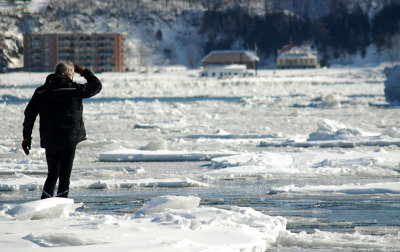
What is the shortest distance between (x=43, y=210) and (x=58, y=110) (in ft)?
2.75

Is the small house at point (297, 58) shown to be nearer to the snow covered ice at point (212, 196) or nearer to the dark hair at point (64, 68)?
the snow covered ice at point (212, 196)

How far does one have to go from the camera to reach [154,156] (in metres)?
11.5

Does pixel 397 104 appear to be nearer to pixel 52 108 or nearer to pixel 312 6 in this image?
pixel 52 108

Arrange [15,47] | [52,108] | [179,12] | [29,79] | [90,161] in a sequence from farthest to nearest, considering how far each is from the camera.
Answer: [179,12] → [15,47] → [29,79] → [90,161] → [52,108]

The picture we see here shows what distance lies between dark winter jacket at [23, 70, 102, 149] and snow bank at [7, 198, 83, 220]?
1.65ft

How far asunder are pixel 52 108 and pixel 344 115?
762 inches

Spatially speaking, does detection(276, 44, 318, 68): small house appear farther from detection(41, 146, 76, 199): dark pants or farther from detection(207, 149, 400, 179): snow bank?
detection(41, 146, 76, 199): dark pants

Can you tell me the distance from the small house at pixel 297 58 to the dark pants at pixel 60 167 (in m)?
115

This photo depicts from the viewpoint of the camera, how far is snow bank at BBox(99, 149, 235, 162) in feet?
37.2

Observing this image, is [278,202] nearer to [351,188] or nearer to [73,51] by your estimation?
[351,188]

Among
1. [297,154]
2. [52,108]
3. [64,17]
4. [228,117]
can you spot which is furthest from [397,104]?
[64,17]

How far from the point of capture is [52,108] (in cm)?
610

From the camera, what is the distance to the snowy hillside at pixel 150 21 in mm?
138500

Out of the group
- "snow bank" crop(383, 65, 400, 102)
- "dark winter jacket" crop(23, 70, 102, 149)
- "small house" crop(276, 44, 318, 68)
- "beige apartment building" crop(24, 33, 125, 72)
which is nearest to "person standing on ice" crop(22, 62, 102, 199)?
"dark winter jacket" crop(23, 70, 102, 149)
